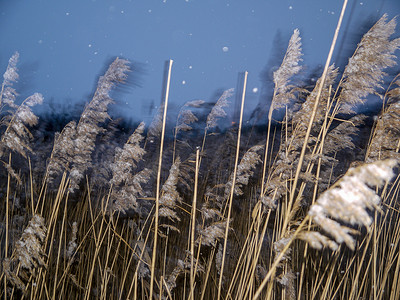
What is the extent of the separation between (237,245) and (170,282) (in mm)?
759

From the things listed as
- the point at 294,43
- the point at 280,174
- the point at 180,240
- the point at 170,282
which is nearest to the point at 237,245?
the point at 180,240

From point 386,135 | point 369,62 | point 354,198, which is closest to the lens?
point 354,198

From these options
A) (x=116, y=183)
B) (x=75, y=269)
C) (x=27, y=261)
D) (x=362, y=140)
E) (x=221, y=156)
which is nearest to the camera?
(x=27, y=261)

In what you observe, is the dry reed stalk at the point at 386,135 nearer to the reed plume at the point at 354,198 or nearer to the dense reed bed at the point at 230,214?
the dense reed bed at the point at 230,214

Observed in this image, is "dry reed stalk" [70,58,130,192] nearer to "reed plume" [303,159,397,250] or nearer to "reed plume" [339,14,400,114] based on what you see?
"reed plume" [339,14,400,114]

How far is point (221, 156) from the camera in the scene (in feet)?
11.3

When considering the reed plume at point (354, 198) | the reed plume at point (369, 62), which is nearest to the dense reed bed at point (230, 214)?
the reed plume at point (369, 62)

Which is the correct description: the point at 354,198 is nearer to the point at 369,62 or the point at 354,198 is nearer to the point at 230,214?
the point at 369,62

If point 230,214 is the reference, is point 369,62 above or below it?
above

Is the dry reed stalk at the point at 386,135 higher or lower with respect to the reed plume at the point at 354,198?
higher

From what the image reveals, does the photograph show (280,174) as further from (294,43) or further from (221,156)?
(221,156)

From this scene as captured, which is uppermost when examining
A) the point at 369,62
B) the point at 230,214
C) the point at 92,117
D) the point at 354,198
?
the point at 369,62

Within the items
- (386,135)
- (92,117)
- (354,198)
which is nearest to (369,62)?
(386,135)

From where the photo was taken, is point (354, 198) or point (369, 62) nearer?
point (354, 198)
